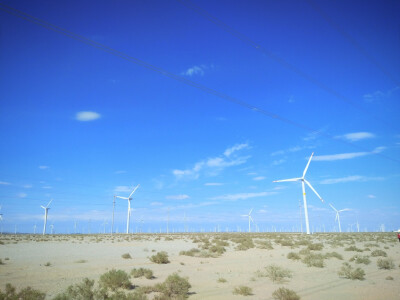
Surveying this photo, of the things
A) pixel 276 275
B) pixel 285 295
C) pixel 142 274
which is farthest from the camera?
pixel 142 274

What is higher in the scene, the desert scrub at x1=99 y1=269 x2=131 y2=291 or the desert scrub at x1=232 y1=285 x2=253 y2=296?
the desert scrub at x1=99 y1=269 x2=131 y2=291

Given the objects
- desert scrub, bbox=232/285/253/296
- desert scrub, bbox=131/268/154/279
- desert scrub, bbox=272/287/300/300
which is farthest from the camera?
desert scrub, bbox=131/268/154/279

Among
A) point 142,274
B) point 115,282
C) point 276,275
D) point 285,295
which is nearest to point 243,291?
point 285,295

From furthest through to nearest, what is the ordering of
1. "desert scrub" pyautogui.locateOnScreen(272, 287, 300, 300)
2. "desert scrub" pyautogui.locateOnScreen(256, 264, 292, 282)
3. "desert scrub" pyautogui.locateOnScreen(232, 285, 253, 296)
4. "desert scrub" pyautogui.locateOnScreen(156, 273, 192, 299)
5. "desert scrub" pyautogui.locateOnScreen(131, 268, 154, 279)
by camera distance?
1. "desert scrub" pyautogui.locateOnScreen(131, 268, 154, 279)
2. "desert scrub" pyautogui.locateOnScreen(256, 264, 292, 282)
3. "desert scrub" pyautogui.locateOnScreen(232, 285, 253, 296)
4. "desert scrub" pyautogui.locateOnScreen(156, 273, 192, 299)
5. "desert scrub" pyautogui.locateOnScreen(272, 287, 300, 300)

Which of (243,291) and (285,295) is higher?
(285,295)

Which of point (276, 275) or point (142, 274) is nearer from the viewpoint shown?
point (276, 275)

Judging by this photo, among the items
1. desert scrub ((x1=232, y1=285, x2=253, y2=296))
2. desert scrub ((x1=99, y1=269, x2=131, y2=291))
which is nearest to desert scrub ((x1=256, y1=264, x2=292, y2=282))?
desert scrub ((x1=232, y1=285, x2=253, y2=296))

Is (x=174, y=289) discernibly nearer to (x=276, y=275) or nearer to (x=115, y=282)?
(x=115, y=282)

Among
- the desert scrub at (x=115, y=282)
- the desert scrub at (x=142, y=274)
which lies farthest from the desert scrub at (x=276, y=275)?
the desert scrub at (x=115, y=282)

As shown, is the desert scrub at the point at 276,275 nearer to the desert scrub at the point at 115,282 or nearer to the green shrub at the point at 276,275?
the green shrub at the point at 276,275

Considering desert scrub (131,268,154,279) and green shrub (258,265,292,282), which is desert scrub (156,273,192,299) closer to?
desert scrub (131,268,154,279)

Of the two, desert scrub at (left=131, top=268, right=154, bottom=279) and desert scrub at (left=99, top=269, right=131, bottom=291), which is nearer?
desert scrub at (left=99, top=269, right=131, bottom=291)

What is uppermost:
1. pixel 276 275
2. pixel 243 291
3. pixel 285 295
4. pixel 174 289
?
pixel 174 289

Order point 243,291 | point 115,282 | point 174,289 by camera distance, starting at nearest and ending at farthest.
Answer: point 174,289 < point 243,291 < point 115,282
